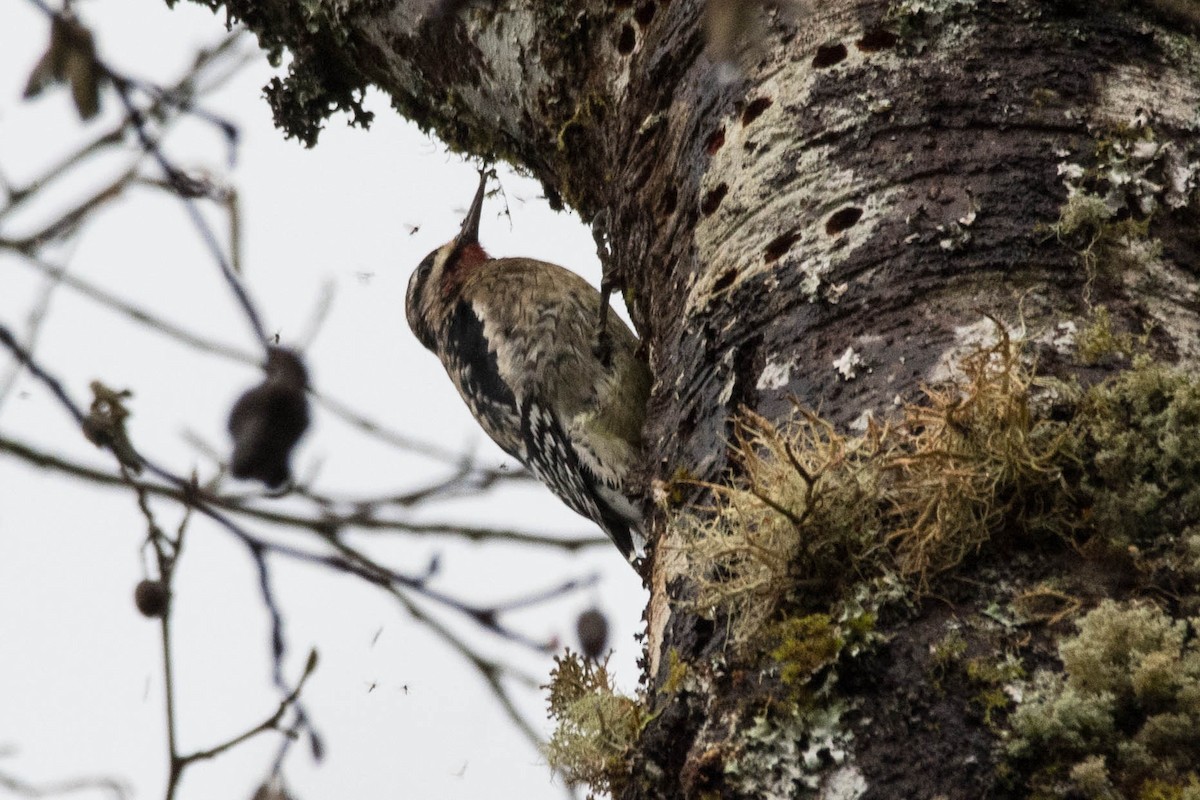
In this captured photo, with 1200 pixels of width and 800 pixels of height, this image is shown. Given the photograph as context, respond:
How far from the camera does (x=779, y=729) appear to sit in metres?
1.74

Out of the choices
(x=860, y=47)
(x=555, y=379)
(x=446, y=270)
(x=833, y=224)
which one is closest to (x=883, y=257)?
(x=833, y=224)

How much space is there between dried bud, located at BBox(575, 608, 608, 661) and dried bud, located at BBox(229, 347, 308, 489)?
3.15 feet

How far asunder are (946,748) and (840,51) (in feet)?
4.41

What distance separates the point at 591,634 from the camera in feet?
7.88

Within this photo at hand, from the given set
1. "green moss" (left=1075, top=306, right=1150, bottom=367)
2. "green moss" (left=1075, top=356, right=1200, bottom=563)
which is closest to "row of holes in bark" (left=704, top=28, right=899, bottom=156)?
"green moss" (left=1075, top=306, right=1150, bottom=367)

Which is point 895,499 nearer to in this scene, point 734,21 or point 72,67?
A: point 734,21

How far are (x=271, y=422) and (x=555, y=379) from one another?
262 cm

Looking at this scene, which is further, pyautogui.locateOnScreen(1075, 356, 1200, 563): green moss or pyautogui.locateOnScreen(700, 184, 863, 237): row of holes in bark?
pyautogui.locateOnScreen(700, 184, 863, 237): row of holes in bark

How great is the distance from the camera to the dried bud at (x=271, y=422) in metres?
1.38

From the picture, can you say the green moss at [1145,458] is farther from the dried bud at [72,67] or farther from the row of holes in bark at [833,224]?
the dried bud at [72,67]

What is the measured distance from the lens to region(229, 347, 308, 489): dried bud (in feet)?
4.51

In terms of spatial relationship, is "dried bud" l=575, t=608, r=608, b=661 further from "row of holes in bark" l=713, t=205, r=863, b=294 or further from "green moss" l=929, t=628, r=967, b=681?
"green moss" l=929, t=628, r=967, b=681

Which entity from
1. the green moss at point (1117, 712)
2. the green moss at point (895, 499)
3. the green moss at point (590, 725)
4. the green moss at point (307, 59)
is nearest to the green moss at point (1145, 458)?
the green moss at point (895, 499)

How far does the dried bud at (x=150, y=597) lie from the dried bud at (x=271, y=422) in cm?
33
